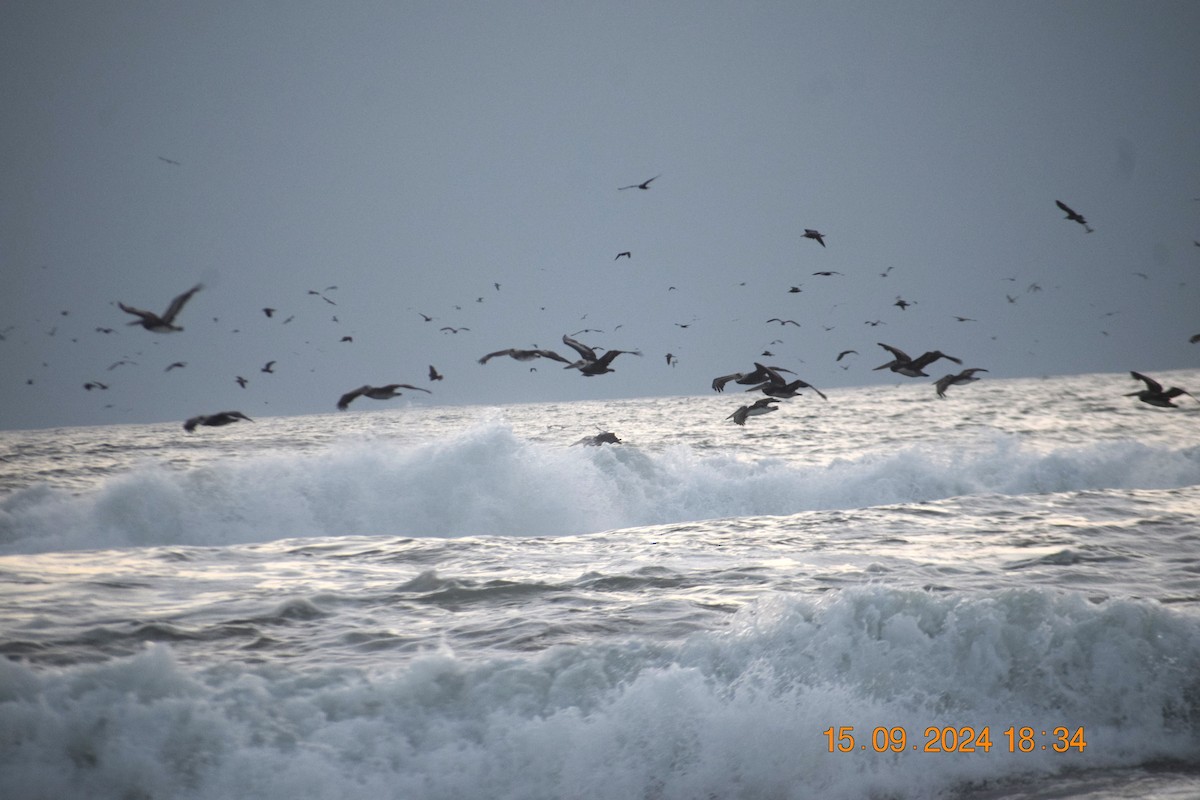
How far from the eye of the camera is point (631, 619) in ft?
31.2

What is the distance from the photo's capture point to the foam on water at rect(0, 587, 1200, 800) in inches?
267

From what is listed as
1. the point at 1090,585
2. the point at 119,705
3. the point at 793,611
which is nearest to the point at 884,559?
the point at 1090,585

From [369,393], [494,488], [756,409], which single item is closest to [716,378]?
[756,409]

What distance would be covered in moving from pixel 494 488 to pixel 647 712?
50.3 feet

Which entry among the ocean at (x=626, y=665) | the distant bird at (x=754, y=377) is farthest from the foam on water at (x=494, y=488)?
the distant bird at (x=754, y=377)

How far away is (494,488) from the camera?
73.5 ft

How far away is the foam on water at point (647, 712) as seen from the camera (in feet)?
22.3

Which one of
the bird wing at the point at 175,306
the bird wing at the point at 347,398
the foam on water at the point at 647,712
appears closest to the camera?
the foam on water at the point at 647,712

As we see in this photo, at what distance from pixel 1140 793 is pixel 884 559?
617 centimetres

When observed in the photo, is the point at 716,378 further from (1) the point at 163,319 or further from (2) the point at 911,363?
(1) the point at 163,319

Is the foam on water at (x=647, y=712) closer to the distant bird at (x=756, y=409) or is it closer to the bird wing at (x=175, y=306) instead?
the bird wing at (x=175, y=306)

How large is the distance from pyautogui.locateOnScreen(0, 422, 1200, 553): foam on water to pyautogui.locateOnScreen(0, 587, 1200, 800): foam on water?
481 inches

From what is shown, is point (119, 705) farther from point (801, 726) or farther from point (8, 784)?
point (801, 726)

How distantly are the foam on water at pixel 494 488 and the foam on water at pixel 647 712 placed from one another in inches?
481
